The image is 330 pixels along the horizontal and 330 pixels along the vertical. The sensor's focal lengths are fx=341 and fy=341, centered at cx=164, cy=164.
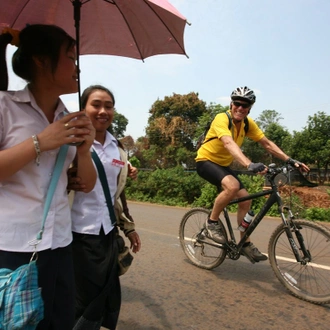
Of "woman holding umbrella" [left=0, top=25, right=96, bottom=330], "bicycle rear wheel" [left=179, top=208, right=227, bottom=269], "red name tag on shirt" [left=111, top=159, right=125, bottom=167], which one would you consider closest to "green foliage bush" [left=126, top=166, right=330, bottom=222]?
"bicycle rear wheel" [left=179, top=208, right=227, bottom=269]

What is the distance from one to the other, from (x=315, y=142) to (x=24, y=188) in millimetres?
31164

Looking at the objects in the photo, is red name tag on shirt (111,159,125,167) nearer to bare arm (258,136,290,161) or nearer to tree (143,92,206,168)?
bare arm (258,136,290,161)

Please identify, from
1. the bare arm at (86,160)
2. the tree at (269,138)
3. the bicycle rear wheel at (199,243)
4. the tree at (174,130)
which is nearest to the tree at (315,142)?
the tree at (269,138)

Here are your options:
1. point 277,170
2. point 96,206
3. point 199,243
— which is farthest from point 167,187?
point 96,206

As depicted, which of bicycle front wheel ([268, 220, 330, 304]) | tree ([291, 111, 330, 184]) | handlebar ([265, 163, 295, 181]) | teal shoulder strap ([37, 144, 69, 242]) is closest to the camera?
teal shoulder strap ([37, 144, 69, 242])

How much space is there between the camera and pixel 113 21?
2.33 meters

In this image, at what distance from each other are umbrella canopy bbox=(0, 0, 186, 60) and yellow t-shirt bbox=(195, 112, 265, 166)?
1.52m

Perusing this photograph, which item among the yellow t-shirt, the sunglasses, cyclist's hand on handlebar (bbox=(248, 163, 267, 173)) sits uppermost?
the sunglasses

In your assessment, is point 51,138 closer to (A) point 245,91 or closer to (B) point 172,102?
(A) point 245,91

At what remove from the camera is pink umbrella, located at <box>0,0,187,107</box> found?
2.07 m

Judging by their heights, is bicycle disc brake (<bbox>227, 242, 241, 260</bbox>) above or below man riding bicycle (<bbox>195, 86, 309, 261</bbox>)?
below

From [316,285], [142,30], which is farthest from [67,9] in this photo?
[316,285]

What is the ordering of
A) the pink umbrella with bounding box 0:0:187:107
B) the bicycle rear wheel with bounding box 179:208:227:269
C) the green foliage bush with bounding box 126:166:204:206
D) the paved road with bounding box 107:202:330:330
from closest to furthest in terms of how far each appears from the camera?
the pink umbrella with bounding box 0:0:187:107 → the paved road with bounding box 107:202:330:330 → the bicycle rear wheel with bounding box 179:208:227:269 → the green foliage bush with bounding box 126:166:204:206

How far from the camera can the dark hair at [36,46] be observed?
1578 mm
